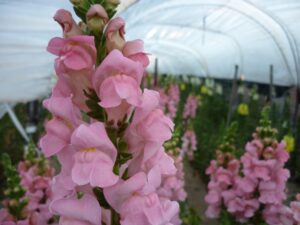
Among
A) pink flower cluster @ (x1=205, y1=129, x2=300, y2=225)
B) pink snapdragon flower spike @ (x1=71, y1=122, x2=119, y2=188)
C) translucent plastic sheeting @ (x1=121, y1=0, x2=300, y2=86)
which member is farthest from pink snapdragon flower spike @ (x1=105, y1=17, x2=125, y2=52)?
translucent plastic sheeting @ (x1=121, y1=0, x2=300, y2=86)

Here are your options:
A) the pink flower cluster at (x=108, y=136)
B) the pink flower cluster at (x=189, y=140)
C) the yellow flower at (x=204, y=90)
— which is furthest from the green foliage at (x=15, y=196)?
the yellow flower at (x=204, y=90)

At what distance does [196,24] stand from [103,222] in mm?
6241

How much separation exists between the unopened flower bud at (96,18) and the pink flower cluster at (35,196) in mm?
1243

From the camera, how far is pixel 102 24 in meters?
1.09

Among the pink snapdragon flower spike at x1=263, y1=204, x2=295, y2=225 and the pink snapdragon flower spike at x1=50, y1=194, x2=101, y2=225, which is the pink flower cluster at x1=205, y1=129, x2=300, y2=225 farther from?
the pink snapdragon flower spike at x1=50, y1=194, x2=101, y2=225

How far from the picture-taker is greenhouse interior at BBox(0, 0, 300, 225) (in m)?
1.06

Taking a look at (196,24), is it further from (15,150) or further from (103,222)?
(103,222)

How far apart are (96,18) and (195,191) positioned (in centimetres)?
521

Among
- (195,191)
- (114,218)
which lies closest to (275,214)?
(114,218)

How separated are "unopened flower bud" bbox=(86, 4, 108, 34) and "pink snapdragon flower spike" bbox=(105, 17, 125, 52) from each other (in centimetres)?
2

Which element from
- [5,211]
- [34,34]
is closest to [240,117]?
[34,34]

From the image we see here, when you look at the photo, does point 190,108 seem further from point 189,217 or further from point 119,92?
point 119,92

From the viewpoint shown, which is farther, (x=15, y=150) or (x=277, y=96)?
(x=277, y=96)

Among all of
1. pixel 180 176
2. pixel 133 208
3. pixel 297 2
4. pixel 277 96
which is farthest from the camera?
pixel 277 96
